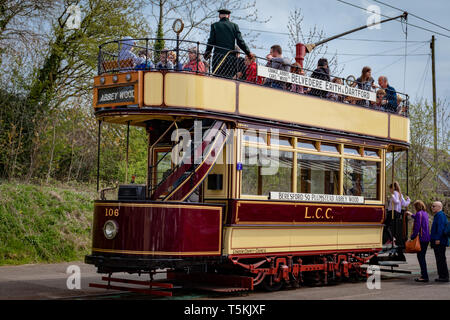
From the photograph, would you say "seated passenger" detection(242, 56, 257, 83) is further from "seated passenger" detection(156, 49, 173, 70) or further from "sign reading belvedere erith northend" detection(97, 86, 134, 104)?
"sign reading belvedere erith northend" detection(97, 86, 134, 104)

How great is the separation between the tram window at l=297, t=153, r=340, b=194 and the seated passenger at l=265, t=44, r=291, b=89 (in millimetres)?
1365

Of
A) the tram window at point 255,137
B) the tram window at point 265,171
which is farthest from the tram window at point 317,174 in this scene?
the tram window at point 255,137

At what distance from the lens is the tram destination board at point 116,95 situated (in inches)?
428

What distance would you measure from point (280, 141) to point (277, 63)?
1.51m

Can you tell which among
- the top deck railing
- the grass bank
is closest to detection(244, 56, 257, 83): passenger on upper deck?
the top deck railing

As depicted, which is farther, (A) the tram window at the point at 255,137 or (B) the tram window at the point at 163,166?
(B) the tram window at the point at 163,166

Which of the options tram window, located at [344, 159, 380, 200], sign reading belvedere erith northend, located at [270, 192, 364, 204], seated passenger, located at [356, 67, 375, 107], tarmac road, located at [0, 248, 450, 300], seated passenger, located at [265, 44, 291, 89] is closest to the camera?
tarmac road, located at [0, 248, 450, 300]

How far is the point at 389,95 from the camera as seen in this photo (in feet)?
51.3

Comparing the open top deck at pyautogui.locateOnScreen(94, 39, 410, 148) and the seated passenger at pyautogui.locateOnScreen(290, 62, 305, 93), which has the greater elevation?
the seated passenger at pyautogui.locateOnScreen(290, 62, 305, 93)

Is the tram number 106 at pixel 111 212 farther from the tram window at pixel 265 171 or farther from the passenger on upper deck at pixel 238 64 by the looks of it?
the passenger on upper deck at pixel 238 64

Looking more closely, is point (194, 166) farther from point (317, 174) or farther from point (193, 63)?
point (317, 174)

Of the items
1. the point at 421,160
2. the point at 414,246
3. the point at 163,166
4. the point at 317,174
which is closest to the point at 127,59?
the point at 163,166

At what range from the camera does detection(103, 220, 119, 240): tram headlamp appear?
1043 centimetres

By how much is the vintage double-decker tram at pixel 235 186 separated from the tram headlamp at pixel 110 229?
0.05 feet
